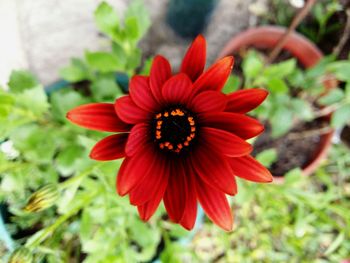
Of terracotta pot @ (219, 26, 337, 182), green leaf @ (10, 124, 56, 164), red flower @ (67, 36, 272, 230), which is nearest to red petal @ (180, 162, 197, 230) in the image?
red flower @ (67, 36, 272, 230)

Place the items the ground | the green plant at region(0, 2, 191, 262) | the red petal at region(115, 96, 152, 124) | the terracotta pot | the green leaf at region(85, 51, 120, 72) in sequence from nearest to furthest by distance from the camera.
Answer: the red petal at region(115, 96, 152, 124) < the green plant at region(0, 2, 191, 262) < the green leaf at region(85, 51, 120, 72) < the terracotta pot < the ground

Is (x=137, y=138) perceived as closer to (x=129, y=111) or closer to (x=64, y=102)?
(x=129, y=111)

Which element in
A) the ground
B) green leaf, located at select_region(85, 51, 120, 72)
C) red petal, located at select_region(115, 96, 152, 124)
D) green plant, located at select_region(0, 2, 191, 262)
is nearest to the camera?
red petal, located at select_region(115, 96, 152, 124)

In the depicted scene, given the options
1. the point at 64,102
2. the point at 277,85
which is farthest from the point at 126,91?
the point at 277,85

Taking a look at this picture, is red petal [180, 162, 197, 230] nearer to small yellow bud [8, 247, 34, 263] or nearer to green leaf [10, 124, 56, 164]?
small yellow bud [8, 247, 34, 263]

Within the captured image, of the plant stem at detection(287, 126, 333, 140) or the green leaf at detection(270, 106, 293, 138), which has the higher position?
the green leaf at detection(270, 106, 293, 138)

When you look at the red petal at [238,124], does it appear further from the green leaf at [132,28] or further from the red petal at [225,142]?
the green leaf at [132,28]

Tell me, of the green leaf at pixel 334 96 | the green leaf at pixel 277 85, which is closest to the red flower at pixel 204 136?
the green leaf at pixel 277 85
